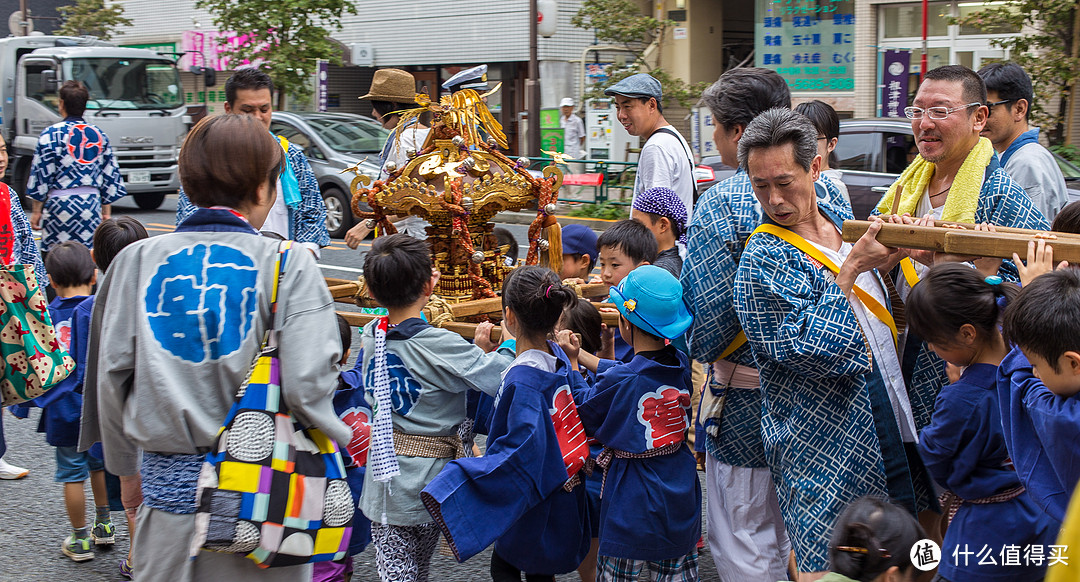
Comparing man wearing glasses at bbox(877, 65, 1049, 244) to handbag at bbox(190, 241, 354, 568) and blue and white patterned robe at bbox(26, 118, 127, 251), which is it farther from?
blue and white patterned robe at bbox(26, 118, 127, 251)

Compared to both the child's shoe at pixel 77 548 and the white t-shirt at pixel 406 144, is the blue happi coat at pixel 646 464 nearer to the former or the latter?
the white t-shirt at pixel 406 144

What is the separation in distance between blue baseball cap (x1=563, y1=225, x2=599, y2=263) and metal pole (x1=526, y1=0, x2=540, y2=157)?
10.7 meters

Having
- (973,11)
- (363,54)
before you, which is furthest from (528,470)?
(363,54)

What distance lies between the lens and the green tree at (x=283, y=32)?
17.3 metres

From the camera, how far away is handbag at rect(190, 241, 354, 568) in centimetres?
211

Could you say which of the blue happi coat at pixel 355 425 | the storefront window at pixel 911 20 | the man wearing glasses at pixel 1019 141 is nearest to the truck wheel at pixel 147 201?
the storefront window at pixel 911 20

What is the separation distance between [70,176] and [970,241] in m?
7.22

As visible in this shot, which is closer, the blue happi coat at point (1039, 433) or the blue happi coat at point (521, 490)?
the blue happi coat at point (1039, 433)

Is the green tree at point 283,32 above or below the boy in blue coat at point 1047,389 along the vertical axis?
above

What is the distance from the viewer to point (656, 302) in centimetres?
296

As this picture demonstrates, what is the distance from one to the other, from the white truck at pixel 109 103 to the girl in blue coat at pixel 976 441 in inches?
567

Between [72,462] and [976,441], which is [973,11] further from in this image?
[72,462]

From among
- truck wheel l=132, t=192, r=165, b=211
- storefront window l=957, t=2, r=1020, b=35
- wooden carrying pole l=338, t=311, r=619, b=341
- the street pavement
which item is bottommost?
the street pavement

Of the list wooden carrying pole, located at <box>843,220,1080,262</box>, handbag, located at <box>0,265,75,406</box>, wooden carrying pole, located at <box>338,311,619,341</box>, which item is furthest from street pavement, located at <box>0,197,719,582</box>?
wooden carrying pole, located at <box>843,220,1080,262</box>
